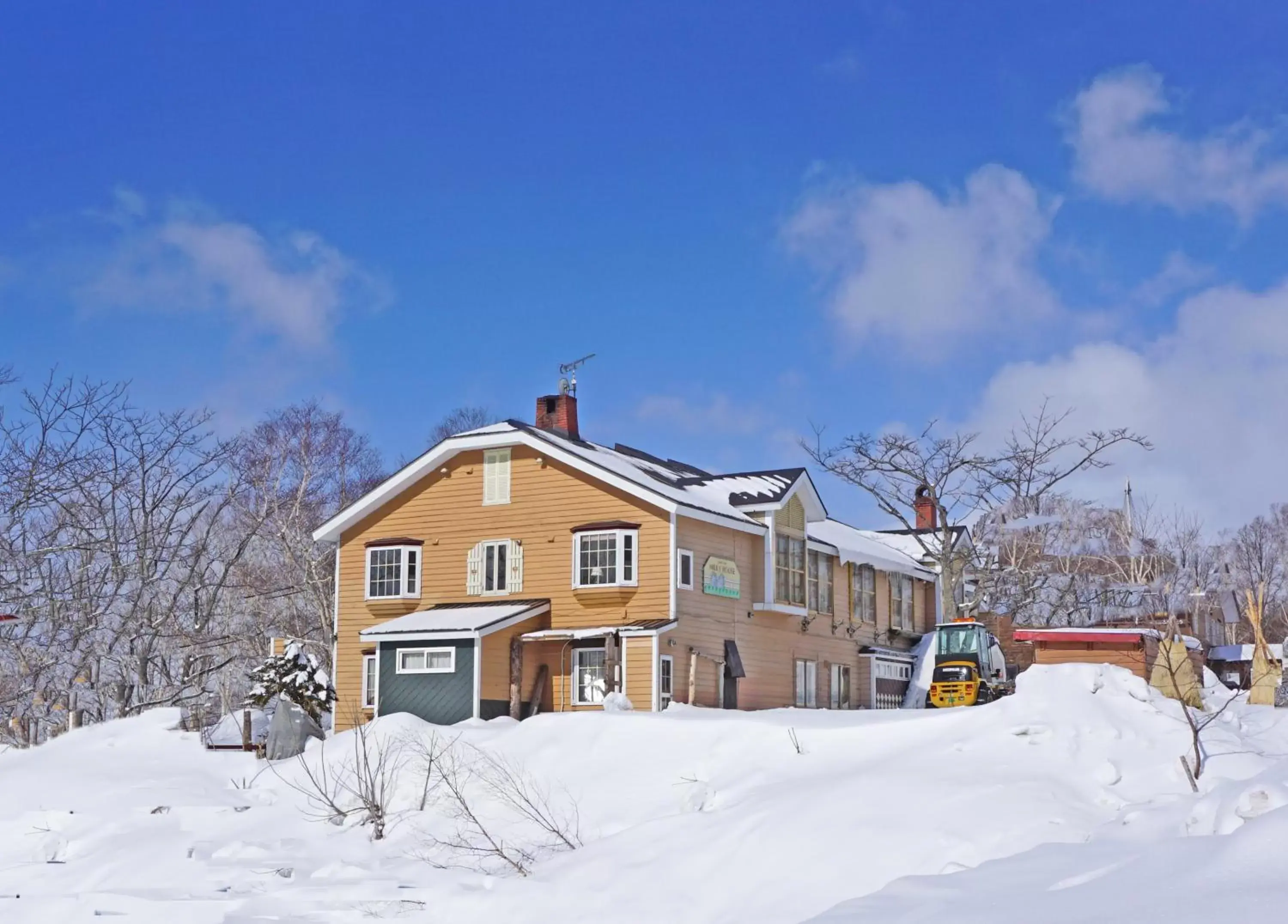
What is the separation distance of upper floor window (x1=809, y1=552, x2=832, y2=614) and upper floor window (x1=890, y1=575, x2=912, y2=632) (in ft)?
17.6

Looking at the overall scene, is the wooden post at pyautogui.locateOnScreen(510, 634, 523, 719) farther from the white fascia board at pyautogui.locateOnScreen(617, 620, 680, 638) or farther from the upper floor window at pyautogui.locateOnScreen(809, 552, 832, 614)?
the upper floor window at pyautogui.locateOnScreen(809, 552, 832, 614)

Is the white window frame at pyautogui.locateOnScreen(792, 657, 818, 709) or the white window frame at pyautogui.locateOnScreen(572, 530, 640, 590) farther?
the white window frame at pyautogui.locateOnScreen(792, 657, 818, 709)

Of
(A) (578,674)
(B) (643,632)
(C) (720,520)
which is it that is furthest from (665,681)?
(C) (720,520)

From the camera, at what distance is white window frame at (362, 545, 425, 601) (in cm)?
3344

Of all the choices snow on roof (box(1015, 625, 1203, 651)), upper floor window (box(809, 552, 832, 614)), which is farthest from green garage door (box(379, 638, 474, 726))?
snow on roof (box(1015, 625, 1203, 651))

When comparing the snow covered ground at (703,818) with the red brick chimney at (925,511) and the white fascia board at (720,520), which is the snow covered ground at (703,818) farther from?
the red brick chimney at (925,511)

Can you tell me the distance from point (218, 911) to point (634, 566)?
13.5m

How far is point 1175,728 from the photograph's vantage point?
2059 cm

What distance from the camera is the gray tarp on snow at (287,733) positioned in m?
28.7

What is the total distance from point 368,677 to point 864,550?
15.2m

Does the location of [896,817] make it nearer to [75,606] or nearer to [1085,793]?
[1085,793]

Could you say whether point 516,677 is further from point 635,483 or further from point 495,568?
point 635,483

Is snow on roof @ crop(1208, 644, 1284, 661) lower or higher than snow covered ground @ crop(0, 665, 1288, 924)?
higher

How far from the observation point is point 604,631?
99.2ft
